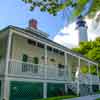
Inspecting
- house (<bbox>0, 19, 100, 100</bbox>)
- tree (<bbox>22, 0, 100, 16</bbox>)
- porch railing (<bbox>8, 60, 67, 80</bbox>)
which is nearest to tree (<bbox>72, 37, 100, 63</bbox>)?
house (<bbox>0, 19, 100, 100</bbox>)

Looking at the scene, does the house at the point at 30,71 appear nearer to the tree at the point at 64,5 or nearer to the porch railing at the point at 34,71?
the porch railing at the point at 34,71

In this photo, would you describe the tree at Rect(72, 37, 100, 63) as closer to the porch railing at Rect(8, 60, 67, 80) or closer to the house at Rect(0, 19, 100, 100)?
the house at Rect(0, 19, 100, 100)

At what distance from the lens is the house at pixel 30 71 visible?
46.2ft

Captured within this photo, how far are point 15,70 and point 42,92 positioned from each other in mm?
3719

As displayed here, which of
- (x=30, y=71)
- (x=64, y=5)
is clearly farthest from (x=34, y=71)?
(x=64, y=5)

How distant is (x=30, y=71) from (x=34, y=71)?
119 centimetres

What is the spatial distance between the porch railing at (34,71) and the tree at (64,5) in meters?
6.76

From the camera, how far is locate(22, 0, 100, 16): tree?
643 cm

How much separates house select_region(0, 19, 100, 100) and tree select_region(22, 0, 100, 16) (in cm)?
603

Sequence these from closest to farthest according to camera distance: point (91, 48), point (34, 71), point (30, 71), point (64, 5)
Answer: point (64, 5) < point (30, 71) < point (34, 71) < point (91, 48)

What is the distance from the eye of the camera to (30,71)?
54.7 feet

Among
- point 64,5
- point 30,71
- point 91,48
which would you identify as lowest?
point 30,71

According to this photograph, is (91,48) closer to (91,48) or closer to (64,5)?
(91,48)

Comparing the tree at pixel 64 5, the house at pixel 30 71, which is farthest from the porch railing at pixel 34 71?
the tree at pixel 64 5
